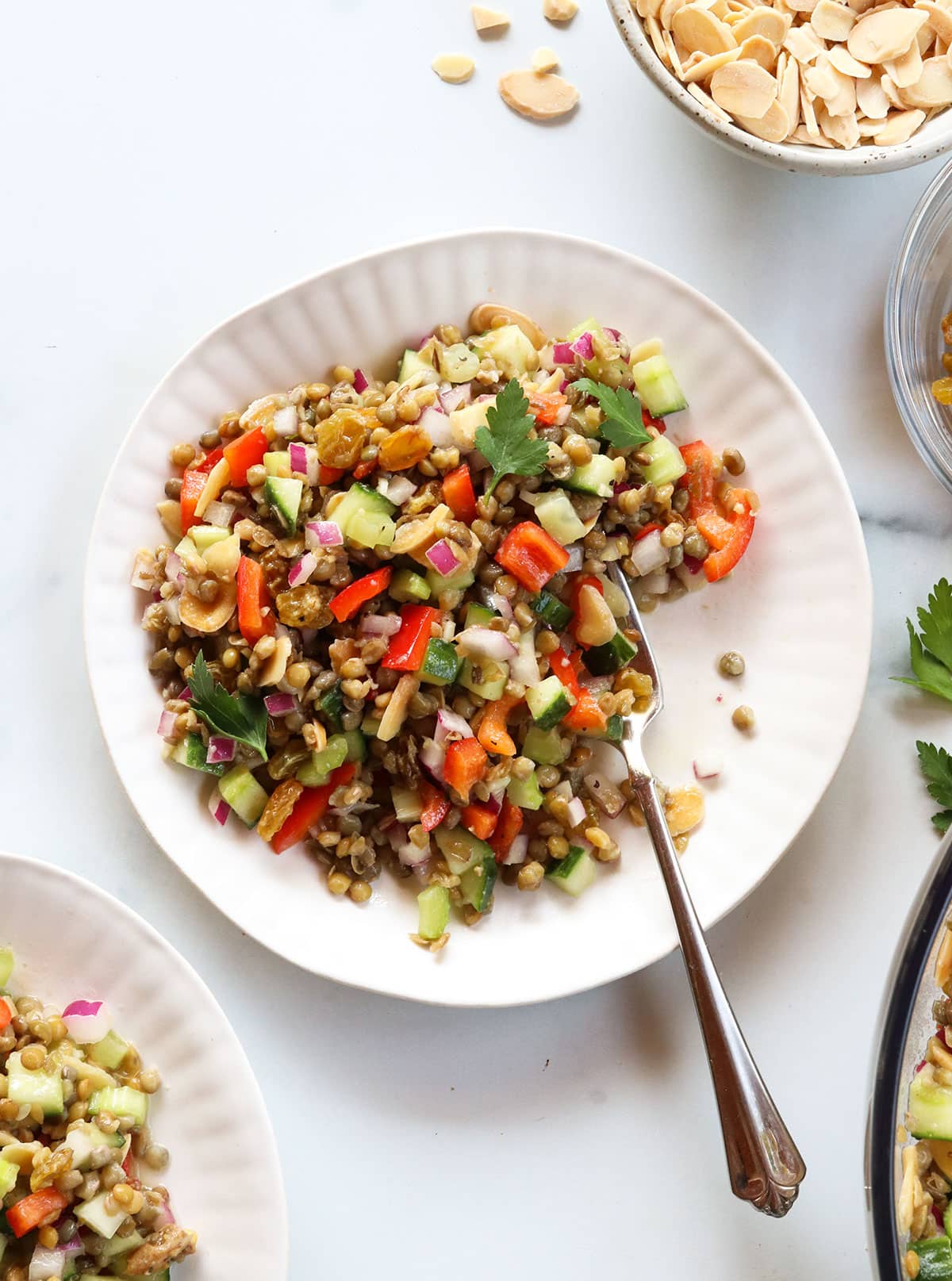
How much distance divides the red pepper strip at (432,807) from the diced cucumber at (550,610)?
426mm

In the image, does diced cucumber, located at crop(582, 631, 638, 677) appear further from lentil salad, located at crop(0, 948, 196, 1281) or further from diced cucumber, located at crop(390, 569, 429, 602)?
lentil salad, located at crop(0, 948, 196, 1281)

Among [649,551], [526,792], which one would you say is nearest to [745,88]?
[649,551]

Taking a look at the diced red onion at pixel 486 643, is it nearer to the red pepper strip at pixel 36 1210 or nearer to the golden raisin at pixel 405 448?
the golden raisin at pixel 405 448

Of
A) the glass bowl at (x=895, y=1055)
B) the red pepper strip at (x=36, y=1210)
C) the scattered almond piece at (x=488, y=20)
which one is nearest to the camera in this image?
the glass bowl at (x=895, y=1055)

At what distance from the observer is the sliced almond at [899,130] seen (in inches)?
96.2

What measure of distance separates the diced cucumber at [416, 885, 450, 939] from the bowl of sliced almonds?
1.70m

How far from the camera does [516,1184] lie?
2.63 meters

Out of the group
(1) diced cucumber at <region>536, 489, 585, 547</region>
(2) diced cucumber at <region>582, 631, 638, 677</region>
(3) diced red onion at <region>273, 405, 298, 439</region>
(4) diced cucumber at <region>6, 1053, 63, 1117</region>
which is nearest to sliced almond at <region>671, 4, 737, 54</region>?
(1) diced cucumber at <region>536, 489, 585, 547</region>

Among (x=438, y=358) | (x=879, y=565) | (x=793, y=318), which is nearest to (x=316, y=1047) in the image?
(x=438, y=358)

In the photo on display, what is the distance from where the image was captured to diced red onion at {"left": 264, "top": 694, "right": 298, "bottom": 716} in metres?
2.34

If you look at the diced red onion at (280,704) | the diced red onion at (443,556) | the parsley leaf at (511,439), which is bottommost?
the diced red onion at (280,704)

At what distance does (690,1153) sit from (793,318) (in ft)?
6.50

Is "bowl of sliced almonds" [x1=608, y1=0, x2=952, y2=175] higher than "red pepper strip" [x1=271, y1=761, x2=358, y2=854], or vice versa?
"bowl of sliced almonds" [x1=608, y1=0, x2=952, y2=175]

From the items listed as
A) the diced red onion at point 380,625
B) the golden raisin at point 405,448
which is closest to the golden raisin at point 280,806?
the diced red onion at point 380,625
